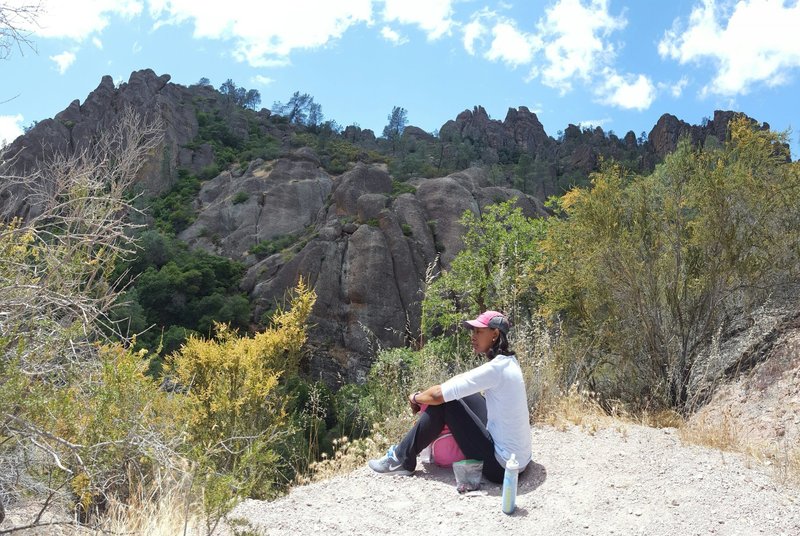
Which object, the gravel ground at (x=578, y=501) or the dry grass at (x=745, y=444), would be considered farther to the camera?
the dry grass at (x=745, y=444)

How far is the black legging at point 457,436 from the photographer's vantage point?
13.5 feet

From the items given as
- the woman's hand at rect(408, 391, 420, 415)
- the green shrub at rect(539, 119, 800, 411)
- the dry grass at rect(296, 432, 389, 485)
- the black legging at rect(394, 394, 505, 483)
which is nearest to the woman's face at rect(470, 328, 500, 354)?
the black legging at rect(394, 394, 505, 483)

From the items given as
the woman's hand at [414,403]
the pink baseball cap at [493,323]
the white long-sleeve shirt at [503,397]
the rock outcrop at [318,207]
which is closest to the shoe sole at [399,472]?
the woman's hand at [414,403]

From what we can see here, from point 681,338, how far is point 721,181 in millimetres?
1670

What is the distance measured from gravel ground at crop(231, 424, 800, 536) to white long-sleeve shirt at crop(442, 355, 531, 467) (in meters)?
0.25

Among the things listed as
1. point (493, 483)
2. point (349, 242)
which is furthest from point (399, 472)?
point (349, 242)

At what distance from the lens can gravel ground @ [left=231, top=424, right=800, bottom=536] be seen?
3371 mm

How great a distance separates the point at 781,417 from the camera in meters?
5.33

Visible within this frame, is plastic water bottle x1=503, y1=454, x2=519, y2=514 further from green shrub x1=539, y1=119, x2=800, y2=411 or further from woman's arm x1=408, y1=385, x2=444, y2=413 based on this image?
green shrub x1=539, y1=119, x2=800, y2=411

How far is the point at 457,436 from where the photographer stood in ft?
13.8

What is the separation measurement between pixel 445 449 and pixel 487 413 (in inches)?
15.3

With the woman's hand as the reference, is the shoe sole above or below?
below

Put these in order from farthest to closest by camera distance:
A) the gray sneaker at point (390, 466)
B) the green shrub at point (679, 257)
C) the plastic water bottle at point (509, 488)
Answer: the green shrub at point (679, 257)
the gray sneaker at point (390, 466)
the plastic water bottle at point (509, 488)

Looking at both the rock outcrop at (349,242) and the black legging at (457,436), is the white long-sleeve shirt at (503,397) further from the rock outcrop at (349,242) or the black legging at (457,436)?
the rock outcrop at (349,242)
